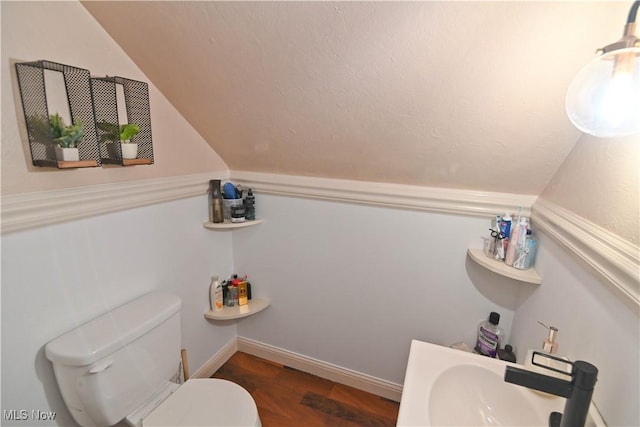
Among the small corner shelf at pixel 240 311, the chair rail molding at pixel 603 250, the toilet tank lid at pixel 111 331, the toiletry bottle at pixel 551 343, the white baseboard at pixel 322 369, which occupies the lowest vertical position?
the white baseboard at pixel 322 369

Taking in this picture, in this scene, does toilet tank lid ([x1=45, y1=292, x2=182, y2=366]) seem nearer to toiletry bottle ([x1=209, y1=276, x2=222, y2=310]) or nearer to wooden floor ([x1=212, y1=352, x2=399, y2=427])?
toiletry bottle ([x1=209, y1=276, x2=222, y2=310])

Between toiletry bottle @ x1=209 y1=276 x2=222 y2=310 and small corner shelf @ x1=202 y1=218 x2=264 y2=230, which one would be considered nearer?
small corner shelf @ x1=202 y1=218 x2=264 y2=230

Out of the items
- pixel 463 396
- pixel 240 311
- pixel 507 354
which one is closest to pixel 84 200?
pixel 240 311

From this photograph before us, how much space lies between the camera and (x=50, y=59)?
38.8 inches

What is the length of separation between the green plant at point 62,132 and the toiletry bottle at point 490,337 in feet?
5.53

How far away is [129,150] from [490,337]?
5.35ft

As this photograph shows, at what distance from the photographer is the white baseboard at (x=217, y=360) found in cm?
179

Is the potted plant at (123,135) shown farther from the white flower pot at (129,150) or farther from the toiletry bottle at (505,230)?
the toiletry bottle at (505,230)

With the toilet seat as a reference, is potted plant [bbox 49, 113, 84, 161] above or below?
above

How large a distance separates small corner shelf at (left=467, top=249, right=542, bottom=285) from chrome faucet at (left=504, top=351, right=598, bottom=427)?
1.85 ft

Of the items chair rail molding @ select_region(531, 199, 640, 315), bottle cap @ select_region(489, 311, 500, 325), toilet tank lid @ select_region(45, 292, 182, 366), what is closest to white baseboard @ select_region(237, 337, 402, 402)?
bottle cap @ select_region(489, 311, 500, 325)

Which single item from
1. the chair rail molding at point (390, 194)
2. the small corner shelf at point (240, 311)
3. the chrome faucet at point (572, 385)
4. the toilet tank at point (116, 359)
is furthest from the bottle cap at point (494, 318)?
the toilet tank at point (116, 359)

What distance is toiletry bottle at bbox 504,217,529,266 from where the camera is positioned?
1.21 meters

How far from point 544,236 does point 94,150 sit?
1.61 meters
